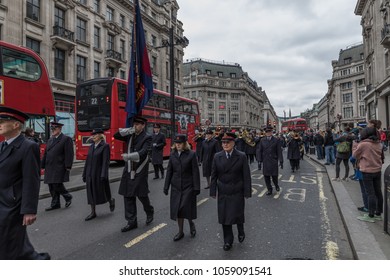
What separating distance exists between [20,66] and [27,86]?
666 mm

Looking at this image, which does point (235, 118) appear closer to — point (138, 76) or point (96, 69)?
point (96, 69)

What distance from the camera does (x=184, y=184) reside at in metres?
4.34

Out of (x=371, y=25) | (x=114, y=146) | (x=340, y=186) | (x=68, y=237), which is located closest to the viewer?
(x=68, y=237)

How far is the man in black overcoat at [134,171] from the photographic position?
4645 mm

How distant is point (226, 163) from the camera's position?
403cm

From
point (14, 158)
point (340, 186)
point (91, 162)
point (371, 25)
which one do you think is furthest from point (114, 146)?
point (371, 25)

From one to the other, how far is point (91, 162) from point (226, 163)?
286 cm

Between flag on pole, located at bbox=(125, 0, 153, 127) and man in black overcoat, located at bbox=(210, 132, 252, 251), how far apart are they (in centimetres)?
208

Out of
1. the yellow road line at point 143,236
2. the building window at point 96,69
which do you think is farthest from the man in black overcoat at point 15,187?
the building window at point 96,69

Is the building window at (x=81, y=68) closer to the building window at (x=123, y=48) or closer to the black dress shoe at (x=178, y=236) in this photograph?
the building window at (x=123, y=48)

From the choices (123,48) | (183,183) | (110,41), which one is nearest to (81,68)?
(110,41)

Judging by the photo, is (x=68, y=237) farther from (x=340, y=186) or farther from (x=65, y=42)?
(x=65, y=42)

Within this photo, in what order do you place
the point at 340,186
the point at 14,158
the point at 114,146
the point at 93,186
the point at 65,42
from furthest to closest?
the point at 65,42
the point at 114,146
the point at 340,186
the point at 93,186
the point at 14,158

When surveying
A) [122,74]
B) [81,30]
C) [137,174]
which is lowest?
[137,174]
